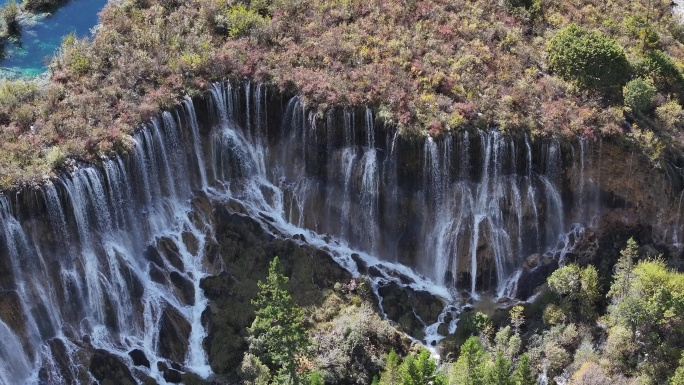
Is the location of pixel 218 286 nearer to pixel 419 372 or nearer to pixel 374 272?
pixel 374 272

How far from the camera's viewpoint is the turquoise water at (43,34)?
5269 cm

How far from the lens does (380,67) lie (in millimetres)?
49656

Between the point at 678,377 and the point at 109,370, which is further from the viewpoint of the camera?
the point at 109,370

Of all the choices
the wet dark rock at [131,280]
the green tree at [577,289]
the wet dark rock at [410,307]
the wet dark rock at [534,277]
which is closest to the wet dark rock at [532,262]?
the wet dark rock at [534,277]

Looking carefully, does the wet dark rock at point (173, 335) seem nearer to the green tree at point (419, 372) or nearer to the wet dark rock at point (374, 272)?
the wet dark rock at point (374, 272)

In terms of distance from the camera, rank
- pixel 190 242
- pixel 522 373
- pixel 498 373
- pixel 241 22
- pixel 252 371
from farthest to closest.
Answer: pixel 241 22
pixel 190 242
pixel 252 371
pixel 522 373
pixel 498 373

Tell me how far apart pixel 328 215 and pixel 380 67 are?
Answer: 10235mm

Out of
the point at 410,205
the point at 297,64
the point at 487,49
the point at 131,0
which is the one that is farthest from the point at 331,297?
the point at 131,0

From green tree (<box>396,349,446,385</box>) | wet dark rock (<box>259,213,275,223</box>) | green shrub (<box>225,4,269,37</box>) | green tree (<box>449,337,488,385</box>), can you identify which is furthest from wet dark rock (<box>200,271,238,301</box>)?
green shrub (<box>225,4,269,37</box>)

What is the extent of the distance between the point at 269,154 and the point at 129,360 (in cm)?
1523

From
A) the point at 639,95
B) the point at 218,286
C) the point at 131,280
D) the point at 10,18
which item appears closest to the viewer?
the point at 131,280

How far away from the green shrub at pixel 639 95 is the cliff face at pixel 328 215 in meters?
3.27

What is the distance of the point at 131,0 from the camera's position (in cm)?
5403

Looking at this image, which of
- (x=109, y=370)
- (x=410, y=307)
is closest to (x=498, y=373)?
(x=410, y=307)
